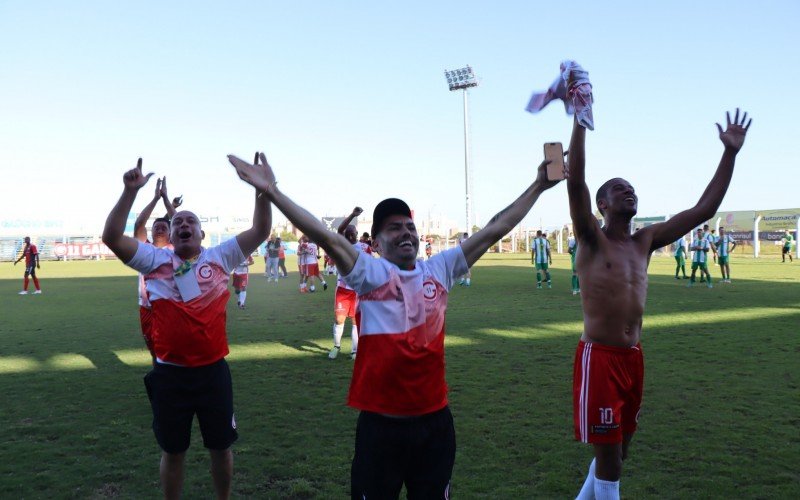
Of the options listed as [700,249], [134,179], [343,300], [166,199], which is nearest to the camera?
[134,179]

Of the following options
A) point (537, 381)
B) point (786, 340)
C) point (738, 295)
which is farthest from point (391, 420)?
point (738, 295)

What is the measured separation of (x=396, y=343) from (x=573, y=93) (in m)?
1.62

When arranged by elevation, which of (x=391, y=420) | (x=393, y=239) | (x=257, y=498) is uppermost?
(x=393, y=239)

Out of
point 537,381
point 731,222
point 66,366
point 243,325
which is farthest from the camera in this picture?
point 731,222

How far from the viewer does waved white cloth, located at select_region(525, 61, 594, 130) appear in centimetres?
325

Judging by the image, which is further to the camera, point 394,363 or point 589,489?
point 589,489

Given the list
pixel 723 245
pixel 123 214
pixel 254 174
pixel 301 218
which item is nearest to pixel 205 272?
pixel 123 214

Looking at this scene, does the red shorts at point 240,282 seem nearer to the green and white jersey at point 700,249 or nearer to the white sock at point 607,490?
the white sock at point 607,490

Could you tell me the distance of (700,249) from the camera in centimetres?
2256

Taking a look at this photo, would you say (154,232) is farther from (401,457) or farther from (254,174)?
(401,457)

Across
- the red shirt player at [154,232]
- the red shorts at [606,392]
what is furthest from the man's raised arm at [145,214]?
the red shorts at [606,392]

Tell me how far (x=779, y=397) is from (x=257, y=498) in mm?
6021

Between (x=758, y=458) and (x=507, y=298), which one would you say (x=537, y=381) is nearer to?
(x=758, y=458)

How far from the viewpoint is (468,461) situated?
5305mm
